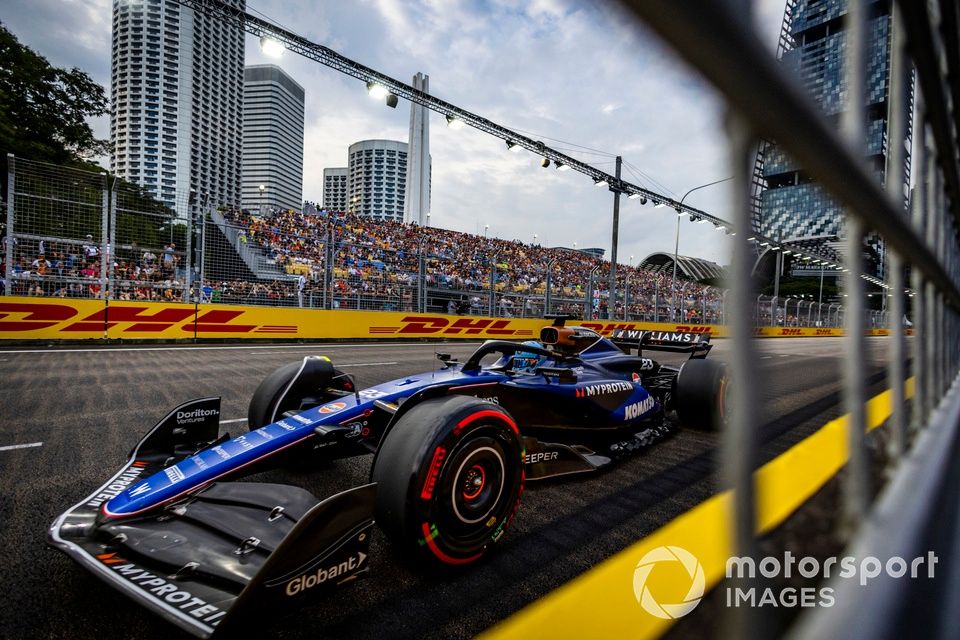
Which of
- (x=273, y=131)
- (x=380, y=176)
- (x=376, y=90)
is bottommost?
(x=376, y=90)

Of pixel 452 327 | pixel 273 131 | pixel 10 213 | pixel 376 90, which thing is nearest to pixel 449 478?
pixel 10 213

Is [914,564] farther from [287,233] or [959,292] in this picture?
[287,233]

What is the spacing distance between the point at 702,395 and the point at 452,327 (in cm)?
1143

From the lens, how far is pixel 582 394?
11.0 feet

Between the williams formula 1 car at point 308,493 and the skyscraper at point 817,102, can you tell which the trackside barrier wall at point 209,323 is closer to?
the williams formula 1 car at point 308,493

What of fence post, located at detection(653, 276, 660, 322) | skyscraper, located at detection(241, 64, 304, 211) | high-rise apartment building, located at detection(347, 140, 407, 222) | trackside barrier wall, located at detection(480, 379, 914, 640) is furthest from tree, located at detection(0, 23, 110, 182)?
high-rise apartment building, located at detection(347, 140, 407, 222)

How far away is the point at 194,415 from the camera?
268 cm

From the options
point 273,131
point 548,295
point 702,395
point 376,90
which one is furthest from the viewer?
point 273,131

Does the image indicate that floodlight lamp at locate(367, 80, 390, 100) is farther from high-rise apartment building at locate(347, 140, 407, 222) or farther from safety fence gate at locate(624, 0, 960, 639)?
high-rise apartment building at locate(347, 140, 407, 222)

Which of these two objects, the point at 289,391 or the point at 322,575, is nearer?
the point at 322,575

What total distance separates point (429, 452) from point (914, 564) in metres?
1.47

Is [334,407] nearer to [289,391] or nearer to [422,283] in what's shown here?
[289,391]

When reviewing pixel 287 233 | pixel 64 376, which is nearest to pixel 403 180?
pixel 287 233

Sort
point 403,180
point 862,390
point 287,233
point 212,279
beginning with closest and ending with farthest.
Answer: point 862,390, point 212,279, point 287,233, point 403,180
